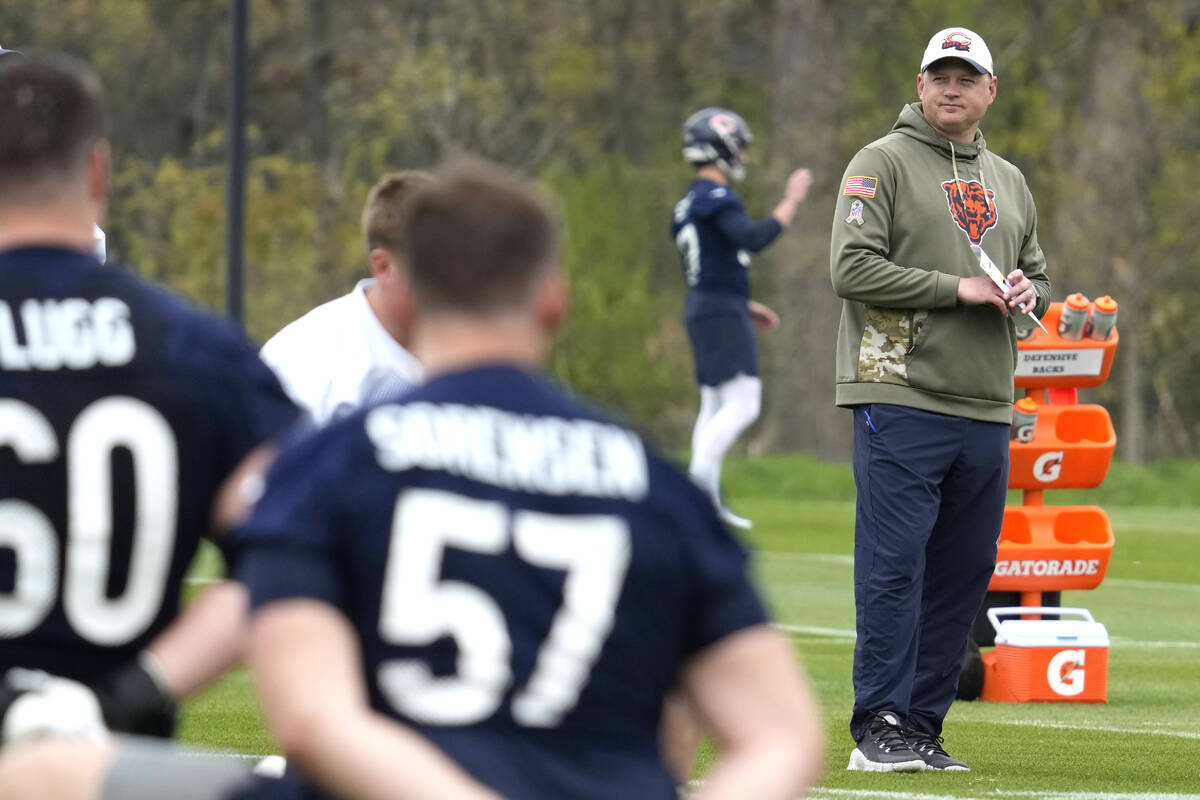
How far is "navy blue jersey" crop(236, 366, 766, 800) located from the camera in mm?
2662

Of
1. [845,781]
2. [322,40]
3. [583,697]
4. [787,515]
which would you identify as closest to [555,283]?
[583,697]

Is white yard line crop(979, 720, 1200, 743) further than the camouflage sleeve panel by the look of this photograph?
Yes

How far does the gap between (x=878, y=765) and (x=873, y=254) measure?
1482mm

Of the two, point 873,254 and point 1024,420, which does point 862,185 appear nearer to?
point 873,254

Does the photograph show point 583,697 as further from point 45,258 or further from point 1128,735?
point 1128,735

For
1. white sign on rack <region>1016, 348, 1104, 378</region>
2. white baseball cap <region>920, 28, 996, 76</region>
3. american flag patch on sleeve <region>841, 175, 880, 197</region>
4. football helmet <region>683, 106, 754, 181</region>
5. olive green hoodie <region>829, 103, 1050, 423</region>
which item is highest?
white baseball cap <region>920, 28, 996, 76</region>

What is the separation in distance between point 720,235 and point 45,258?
11.2 metres

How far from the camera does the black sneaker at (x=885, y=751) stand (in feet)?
22.0

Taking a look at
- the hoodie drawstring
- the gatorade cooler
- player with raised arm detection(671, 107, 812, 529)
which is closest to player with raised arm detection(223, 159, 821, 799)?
the hoodie drawstring

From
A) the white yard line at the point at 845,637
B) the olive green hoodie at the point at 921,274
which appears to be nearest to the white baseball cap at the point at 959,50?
the olive green hoodie at the point at 921,274

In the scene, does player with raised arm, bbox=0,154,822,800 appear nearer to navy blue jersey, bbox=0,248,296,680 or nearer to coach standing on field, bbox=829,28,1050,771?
navy blue jersey, bbox=0,248,296,680

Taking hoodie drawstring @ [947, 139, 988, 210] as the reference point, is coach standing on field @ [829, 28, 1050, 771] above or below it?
below

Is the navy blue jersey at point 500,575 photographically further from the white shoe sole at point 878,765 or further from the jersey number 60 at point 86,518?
the white shoe sole at point 878,765

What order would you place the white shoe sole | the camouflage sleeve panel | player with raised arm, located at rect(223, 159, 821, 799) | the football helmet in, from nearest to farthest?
1. player with raised arm, located at rect(223, 159, 821, 799)
2. the white shoe sole
3. the camouflage sleeve panel
4. the football helmet
